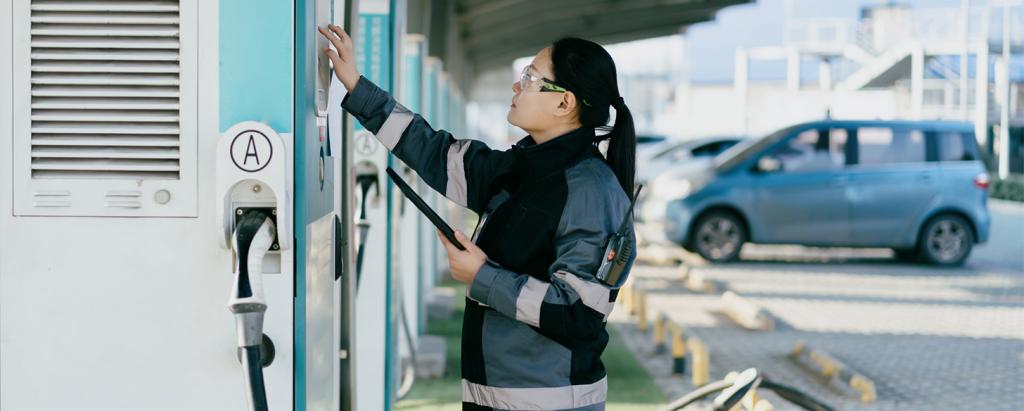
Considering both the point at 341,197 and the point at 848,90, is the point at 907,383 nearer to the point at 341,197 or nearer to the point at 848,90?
the point at 341,197

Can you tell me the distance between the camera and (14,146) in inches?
95.7

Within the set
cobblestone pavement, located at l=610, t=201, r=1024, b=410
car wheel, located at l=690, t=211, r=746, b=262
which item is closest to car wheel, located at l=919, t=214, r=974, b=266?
cobblestone pavement, located at l=610, t=201, r=1024, b=410

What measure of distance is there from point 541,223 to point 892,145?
12.5 meters

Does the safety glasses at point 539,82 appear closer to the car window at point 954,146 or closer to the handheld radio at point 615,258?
the handheld radio at point 615,258

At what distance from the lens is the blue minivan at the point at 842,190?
14273mm

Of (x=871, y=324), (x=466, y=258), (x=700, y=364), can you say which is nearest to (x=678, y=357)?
(x=700, y=364)

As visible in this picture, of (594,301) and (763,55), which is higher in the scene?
(763,55)

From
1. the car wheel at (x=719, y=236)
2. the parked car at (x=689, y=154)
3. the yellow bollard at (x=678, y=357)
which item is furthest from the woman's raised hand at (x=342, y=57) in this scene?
the parked car at (x=689, y=154)

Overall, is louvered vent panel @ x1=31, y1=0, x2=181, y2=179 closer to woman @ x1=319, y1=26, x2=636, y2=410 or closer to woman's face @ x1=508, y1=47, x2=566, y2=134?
woman @ x1=319, y1=26, x2=636, y2=410

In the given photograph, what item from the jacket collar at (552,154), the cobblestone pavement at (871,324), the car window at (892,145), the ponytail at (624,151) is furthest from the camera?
the car window at (892,145)

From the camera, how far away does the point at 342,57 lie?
2854 mm

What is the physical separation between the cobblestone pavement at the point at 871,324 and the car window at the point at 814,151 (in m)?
1.23

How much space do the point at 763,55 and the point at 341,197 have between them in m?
41.5

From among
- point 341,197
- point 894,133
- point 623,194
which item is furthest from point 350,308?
point 894,133
